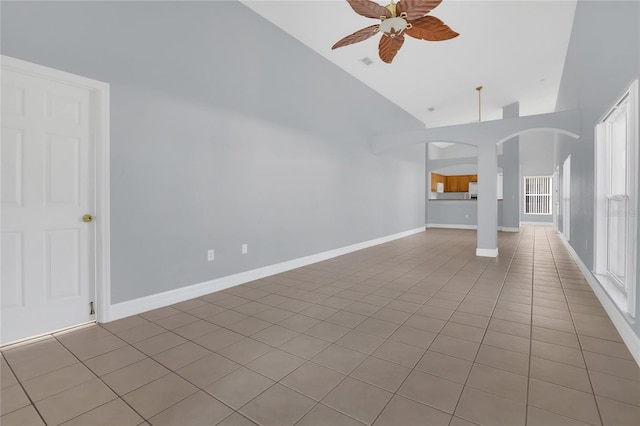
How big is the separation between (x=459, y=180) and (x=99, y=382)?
13.6m

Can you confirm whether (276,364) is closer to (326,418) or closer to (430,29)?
(326,418)

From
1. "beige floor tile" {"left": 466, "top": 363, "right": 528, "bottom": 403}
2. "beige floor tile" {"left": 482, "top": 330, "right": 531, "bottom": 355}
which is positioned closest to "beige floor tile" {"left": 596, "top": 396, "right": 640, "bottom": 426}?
"beige floor tile" {"left": 466, "top": 363, "right": 528, "bottom": 403}

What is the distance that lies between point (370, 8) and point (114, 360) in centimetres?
340

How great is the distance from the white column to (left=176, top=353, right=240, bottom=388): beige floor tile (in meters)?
5.17

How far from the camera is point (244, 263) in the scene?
3.89 m

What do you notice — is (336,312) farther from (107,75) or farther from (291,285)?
(107,75)

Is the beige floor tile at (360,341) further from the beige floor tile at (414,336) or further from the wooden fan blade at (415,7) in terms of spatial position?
the wooden fan blade at (415,7)

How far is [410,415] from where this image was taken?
1.47 meters

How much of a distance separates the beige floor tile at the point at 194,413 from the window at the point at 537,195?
1412cm

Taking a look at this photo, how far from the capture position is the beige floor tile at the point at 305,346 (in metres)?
2.10

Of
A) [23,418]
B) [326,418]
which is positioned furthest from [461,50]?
[23,418]

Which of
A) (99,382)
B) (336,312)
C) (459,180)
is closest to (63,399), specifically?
(99,382)

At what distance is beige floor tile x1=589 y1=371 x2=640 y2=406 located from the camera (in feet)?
5.18

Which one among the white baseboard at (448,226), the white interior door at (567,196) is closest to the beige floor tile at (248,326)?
the white interior door at (567,196)
